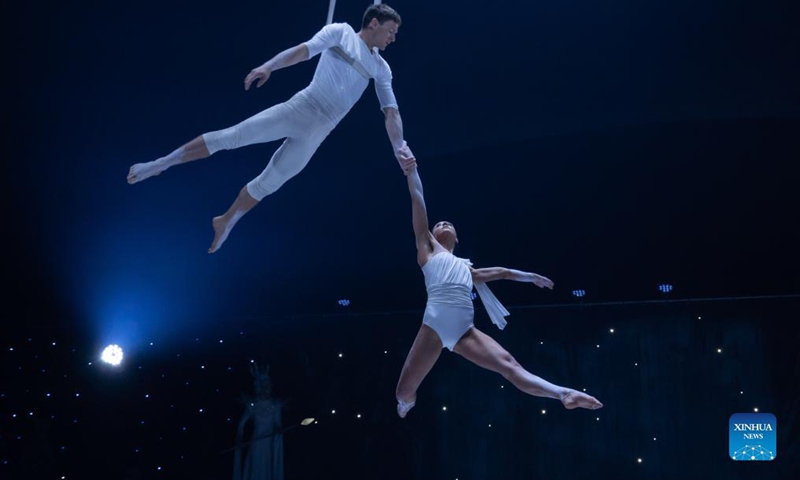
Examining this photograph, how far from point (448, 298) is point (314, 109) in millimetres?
1358

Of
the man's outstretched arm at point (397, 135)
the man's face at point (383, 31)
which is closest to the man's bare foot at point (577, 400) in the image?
the man's outstretched arm at point (397, 135)

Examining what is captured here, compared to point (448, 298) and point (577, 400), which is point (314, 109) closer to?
point (448, 298)

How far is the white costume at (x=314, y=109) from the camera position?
436 cm

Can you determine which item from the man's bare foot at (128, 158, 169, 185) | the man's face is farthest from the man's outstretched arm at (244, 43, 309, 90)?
the man's bare foot at (128, 158, 169, 185)

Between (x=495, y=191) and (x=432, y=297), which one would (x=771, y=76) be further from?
(x=432, y=297)

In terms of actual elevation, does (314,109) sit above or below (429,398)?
above

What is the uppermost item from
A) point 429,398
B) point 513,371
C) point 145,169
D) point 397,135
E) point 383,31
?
point 383,31

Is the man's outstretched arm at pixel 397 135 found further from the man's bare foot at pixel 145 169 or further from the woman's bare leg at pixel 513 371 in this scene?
the man's bare foot at pixel 145 169

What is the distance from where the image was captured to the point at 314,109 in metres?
4.43

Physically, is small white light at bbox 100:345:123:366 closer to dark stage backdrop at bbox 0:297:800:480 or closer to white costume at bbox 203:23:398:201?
dark stage backdrop at bbox 0:297:800:480

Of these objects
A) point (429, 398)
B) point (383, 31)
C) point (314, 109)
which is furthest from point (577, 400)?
point (429, 398)

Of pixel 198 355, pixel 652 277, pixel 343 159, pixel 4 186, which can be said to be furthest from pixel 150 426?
pixel 652 277

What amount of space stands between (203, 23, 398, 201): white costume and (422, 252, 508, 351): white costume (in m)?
1.03

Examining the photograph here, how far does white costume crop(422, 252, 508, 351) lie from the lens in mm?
4805
